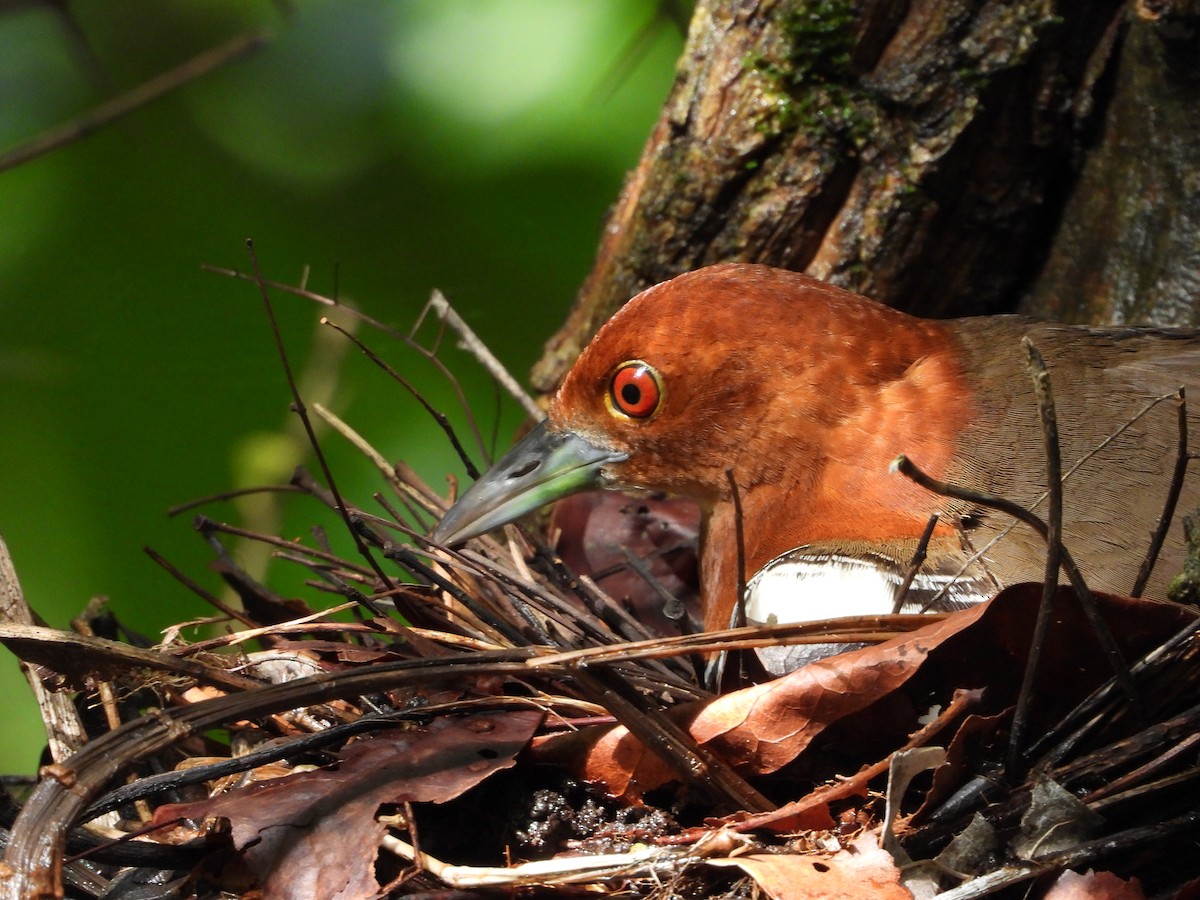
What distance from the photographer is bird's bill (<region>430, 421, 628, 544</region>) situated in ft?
7.02

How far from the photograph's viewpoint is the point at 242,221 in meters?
3.06

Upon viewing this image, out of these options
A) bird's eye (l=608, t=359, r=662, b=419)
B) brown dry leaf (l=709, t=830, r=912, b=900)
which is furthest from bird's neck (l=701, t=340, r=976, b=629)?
brown dry leaf (l=709, t=830, r=912, b=900)

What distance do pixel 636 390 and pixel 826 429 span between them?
1.20 feet

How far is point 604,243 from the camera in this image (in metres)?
2.80

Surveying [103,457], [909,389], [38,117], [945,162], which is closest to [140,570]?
[103,457]

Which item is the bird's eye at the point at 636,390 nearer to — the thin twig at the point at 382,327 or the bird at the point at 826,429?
the bird at the point at 826,429

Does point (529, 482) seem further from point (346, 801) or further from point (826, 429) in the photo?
point (346, 801)

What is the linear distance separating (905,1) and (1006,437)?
Result: 118 centimetres

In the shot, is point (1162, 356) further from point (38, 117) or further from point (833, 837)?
point (38, 117)

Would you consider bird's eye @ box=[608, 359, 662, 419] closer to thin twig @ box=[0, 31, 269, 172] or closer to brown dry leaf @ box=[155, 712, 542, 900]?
brown dry leaf @ box=[155, 712, 542, 900]

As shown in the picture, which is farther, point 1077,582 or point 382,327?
point 382,327

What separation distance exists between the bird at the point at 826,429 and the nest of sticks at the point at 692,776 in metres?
0.26

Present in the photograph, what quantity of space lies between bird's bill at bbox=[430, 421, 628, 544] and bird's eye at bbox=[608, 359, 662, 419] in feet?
0.36

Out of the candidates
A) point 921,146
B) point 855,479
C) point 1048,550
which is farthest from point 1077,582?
point 921,146
